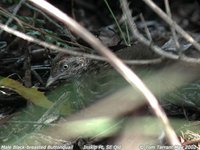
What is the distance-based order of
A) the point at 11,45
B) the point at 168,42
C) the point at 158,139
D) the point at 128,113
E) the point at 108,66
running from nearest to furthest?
the point at 158,139
the point at 128,113
the point at 108,66
the point at 168,42
the point at 11,45

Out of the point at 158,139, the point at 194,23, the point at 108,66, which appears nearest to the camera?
the point at 158,139

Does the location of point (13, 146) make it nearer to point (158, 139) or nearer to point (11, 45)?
point (158, 139)

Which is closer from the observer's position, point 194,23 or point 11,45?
point 11,45

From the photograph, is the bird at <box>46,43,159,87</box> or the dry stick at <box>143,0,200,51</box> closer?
the dry stick at <box>143,0,200,51</box>

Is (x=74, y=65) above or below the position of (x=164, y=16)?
above

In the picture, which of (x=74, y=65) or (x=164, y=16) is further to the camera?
(x=74, y=65)

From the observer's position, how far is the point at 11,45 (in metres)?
3.08

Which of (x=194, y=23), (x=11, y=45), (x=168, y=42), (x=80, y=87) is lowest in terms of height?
(x=80, y=87)

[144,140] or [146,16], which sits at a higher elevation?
[146,16]

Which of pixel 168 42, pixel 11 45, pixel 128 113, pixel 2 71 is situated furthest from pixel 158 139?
pixel 11 45

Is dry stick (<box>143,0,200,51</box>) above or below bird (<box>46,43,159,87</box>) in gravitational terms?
below

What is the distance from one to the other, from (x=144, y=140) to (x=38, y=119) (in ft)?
1.81

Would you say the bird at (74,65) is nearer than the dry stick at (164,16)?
No

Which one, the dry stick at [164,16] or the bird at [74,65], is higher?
the bird at [74,65]
